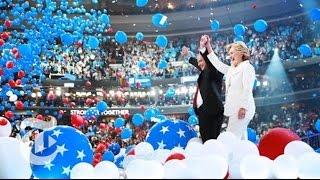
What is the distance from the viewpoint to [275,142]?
10.4 feet

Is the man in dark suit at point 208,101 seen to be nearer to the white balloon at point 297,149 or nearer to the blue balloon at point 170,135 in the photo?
the blue balloon at point 170,135

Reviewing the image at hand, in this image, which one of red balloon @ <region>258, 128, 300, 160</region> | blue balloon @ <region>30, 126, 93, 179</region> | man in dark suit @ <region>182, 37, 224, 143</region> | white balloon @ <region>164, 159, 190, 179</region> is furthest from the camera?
man in dark suit @ <region>182, 37, 224, 143</region>

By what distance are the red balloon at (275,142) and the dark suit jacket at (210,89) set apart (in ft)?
1.96

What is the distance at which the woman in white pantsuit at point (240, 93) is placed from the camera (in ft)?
11.5

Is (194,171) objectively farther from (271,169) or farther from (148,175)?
(271,169)

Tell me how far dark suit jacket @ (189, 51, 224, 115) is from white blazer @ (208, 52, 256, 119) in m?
0.12

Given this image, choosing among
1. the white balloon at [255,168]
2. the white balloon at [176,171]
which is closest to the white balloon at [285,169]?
the white balloon at [255,168]

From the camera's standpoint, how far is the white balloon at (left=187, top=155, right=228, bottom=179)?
6.32ft

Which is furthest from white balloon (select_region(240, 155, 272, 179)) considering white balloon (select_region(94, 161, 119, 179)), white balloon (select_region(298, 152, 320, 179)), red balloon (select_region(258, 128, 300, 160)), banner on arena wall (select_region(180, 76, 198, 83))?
banner on arena wall (select_region(180, 76, 198, 83))

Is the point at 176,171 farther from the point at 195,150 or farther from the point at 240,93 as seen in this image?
the point at 240,93

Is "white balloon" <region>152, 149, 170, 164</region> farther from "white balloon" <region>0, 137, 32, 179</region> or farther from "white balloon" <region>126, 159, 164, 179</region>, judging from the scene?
"white balloon" <region>126, 159, 164, 179</region>

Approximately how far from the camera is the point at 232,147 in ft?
9.30

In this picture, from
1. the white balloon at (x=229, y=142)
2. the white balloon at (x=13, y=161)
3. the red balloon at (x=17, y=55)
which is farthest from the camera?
the red balloon at (x=17, y=55)

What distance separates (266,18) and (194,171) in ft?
57.5
